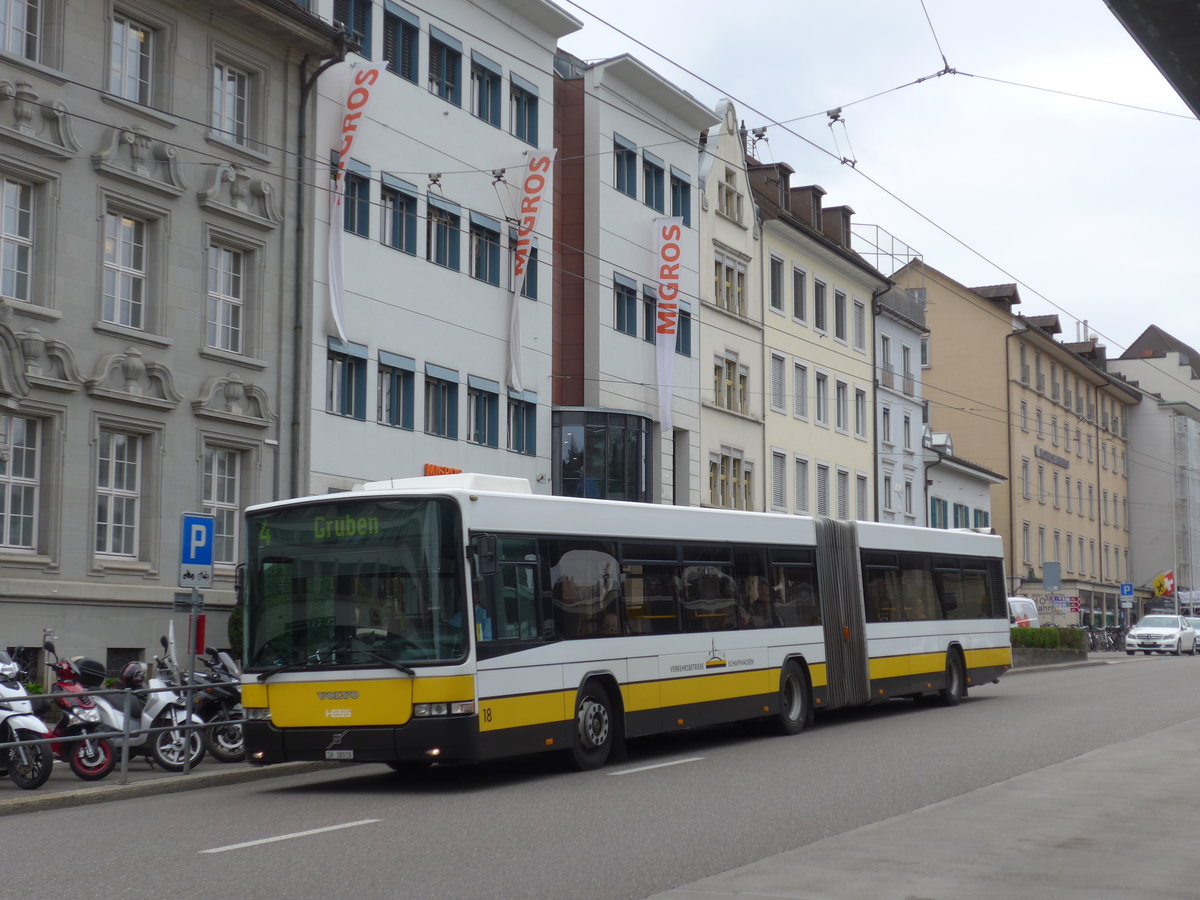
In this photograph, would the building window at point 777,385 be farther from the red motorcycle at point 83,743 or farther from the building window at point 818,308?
the red motorcycle at point 83,743

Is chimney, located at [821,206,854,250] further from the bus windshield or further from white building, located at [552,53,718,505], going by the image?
the bus windshield

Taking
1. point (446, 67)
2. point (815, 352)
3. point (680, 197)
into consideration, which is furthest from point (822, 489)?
point (446, 67)

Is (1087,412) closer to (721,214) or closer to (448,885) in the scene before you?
(721,214)

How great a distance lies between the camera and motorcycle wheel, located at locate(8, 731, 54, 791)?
14.6 meters

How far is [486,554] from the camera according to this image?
1501 centimetres

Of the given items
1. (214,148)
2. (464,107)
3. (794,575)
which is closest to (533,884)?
(794,575)

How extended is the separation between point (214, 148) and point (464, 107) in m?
7.97

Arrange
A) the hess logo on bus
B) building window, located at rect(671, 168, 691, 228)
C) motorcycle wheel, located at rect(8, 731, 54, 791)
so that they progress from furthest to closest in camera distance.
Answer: building window, located at rect(671, 168, 691, 228) < the hess logo on bus < motorcycle wheel, located at rect(8, 731, 54, 791)

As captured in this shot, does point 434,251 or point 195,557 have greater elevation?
point 434,251

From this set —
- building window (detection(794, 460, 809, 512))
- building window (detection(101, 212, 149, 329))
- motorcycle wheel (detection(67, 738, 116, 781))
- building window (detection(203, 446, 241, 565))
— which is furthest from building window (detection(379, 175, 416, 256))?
building window (detection(794, 460, 809, 512))

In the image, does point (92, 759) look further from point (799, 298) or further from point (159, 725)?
point (799, 298)

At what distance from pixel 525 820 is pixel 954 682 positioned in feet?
52.0

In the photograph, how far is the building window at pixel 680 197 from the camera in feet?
140

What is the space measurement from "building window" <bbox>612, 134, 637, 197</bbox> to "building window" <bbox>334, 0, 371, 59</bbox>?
33.1 ft
